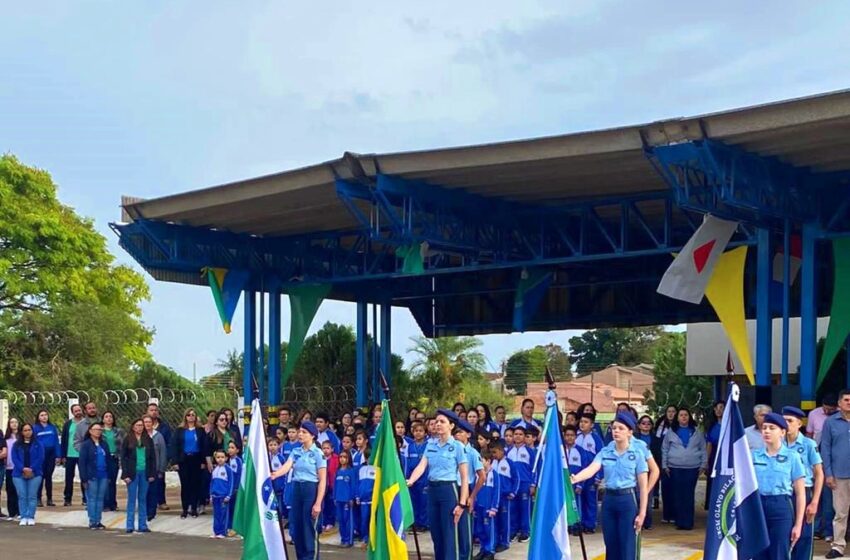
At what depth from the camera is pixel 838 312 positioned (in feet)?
55.1

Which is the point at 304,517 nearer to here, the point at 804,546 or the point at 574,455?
the point at 574,455

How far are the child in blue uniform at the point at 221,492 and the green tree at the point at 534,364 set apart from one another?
49.3 metres

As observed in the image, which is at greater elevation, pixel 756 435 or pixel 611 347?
pixel 611 347

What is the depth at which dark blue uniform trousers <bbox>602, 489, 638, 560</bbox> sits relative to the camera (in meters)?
9.83

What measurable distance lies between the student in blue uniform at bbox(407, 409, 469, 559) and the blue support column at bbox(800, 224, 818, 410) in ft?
20.7

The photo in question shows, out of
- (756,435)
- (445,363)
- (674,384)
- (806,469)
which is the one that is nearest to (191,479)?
(756,435)

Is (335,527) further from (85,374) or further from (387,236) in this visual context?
(85,374)

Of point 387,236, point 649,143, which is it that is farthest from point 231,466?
point 649,143

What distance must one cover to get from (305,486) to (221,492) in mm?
4169

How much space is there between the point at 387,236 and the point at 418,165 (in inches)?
90.1

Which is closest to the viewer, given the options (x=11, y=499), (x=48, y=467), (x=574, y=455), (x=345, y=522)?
(x=574, y=455)

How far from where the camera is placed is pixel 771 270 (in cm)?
1658

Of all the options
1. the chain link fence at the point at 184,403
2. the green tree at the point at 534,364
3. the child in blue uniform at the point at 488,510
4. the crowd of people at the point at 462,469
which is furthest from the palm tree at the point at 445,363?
the green tree at the point at 534,364

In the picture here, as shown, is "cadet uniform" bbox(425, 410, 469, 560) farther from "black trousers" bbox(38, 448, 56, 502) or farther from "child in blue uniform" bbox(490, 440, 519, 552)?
"black trousers" bbox(38, 448, 56, 502)
